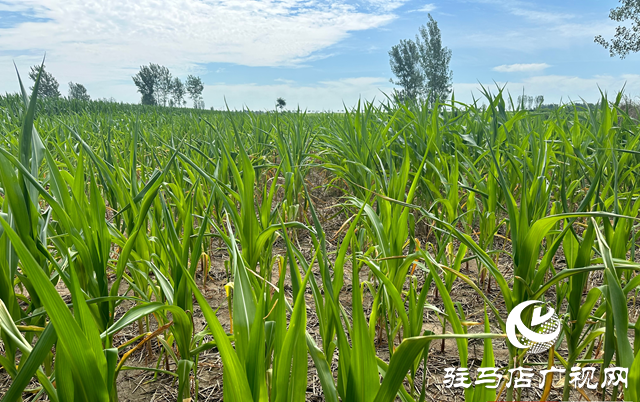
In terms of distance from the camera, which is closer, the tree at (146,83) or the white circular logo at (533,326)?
the white circular logo at (533,326)

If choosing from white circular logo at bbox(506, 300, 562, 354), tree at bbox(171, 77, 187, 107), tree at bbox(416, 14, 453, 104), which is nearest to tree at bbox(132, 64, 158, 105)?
tree at bbox(171, 77, 187, 107)

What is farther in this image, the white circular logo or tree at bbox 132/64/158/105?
tree at bbox 132/64/158/105

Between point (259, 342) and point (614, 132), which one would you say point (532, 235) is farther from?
point (614, 132)

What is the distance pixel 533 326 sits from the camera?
82cm

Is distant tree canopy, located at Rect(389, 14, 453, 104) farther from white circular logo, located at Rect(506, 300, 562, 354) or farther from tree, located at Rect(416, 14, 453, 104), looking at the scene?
white circular logo, located at Rect(506, 300, 562, 354)

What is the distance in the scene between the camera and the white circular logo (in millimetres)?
744

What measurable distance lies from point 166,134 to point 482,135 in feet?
7.72

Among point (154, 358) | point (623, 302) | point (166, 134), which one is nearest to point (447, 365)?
point (623, 302)

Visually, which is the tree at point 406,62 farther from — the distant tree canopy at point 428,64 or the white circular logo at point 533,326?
the white circular logo at point 533,326

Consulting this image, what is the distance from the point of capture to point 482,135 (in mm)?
2301

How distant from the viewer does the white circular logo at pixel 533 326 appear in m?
0.74

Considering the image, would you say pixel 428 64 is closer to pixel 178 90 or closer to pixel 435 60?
pixel 435 60

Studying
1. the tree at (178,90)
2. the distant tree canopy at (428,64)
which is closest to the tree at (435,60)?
the distant tree canopy at (428,64)

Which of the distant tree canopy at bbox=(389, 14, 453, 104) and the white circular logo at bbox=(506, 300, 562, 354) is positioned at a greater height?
the distant tree canopy at bbox=(389, 14, 453, 104)
